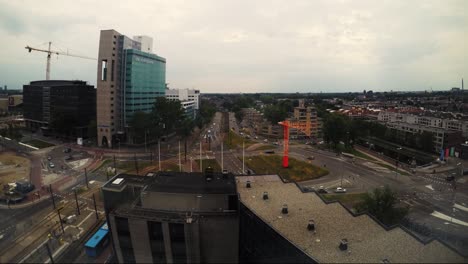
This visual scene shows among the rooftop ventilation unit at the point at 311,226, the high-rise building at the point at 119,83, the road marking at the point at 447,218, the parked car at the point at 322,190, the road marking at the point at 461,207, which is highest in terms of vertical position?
the high-rise building at the point at 119,83

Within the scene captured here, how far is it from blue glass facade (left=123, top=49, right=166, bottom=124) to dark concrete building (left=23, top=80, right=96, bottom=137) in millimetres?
6012

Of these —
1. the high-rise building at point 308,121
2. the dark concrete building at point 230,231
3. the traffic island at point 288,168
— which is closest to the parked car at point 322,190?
the traffic island at point 288,168

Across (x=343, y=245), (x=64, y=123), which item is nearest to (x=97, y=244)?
(x=343, y=245)

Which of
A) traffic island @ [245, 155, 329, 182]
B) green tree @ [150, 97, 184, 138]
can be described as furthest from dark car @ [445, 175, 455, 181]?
green tree @ [150, 97, 184, 138]

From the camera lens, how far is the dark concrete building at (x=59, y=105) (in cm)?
2440

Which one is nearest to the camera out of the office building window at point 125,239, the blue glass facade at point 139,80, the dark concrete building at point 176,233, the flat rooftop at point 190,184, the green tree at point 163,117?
the dark concrete building at point 176,233

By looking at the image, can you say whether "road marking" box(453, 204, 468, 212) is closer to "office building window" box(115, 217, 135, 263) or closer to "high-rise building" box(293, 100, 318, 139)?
"office building window" box(115, 217, 135, 263)

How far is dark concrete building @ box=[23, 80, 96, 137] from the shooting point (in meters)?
24.4

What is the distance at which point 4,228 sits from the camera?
336 inches

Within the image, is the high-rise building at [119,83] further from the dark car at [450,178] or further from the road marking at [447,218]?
the dark car at [450,178]

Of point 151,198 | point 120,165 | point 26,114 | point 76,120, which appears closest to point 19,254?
point 151,198

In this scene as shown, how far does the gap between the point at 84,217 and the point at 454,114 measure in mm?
21024

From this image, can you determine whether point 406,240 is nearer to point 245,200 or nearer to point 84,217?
point 245,200

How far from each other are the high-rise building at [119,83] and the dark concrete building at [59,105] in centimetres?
489
